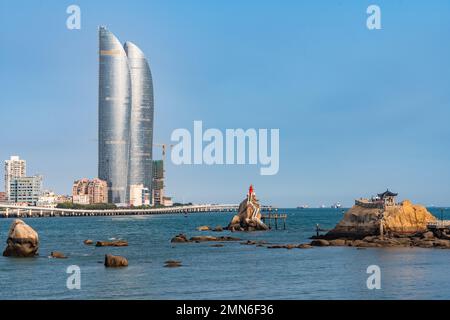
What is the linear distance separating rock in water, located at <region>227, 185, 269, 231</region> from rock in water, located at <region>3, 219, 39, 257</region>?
276 feet

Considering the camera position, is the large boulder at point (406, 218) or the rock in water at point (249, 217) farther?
the rock in water at point (249, 217)

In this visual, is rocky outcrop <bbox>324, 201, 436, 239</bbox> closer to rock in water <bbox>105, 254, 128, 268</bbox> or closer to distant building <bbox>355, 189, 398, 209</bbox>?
distant building <bbox>355, 189, 398, 209</bbox>

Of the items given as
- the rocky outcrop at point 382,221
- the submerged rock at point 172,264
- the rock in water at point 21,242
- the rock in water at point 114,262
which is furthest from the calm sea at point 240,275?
the rocky outcrop at point 382,221

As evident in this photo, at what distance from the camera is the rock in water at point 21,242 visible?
8275cm

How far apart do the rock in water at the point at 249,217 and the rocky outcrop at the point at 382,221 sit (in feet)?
167

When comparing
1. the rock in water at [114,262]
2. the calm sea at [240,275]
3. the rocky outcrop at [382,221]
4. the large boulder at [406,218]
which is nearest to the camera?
the calm sea at [240,275]

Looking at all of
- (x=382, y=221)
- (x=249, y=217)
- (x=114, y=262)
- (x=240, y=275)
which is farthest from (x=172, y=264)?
(x=249, y=217)

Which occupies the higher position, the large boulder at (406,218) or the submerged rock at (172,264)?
the large boulder at (406,218)

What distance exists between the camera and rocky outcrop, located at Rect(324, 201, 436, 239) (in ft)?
349

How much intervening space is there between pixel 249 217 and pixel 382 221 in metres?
61.8

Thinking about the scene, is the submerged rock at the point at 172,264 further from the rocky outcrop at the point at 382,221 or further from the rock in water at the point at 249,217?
the rock in water at the point at 249,217

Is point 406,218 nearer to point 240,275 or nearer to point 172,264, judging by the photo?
point 172,264
